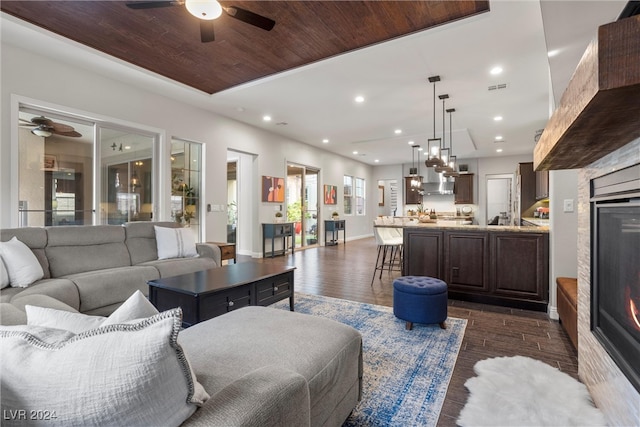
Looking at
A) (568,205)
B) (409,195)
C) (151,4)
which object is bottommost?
(568,205)

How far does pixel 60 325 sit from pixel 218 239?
17.7 ft

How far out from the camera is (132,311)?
0.90 m

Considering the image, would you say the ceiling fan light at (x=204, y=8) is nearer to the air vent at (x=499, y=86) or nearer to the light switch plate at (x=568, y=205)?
the light switch plate at (x=568, y=205)

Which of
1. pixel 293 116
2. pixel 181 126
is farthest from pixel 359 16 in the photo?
pixel 181 126

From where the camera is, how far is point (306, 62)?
159 inches

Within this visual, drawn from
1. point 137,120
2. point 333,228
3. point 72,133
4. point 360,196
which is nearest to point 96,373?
point 72,133

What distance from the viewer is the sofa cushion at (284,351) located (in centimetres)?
120

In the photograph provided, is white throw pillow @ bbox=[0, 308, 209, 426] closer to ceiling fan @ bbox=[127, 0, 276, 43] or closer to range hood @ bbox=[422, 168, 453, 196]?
ceiling fan @ bbox=[127, 0, 276, 43]

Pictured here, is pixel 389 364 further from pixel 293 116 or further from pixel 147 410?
pixel 293 116

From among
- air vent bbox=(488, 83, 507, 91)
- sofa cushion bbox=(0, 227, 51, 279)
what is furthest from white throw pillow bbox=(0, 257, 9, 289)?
air vent bbox=(488, 83, 507, 91)

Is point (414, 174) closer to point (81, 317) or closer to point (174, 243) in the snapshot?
point (174, 243)

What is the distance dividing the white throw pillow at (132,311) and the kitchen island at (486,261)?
11.9 ft

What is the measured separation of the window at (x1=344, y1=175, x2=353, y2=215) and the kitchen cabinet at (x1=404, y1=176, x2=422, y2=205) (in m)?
2.25

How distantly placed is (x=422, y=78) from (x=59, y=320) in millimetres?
4558
